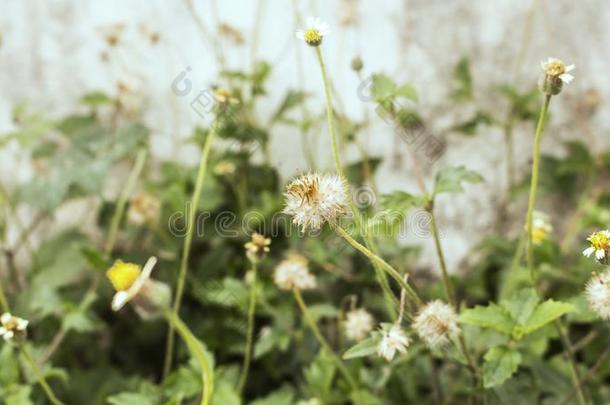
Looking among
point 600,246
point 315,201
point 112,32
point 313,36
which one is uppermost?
point 112,32

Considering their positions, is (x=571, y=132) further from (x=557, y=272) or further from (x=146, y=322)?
(x=146, y=322)

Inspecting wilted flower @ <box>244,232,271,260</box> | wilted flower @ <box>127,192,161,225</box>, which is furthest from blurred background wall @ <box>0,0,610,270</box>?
wilted flower @ <box>244,232,271,260</box>

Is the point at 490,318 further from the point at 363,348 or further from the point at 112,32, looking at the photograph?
the point at 112,32

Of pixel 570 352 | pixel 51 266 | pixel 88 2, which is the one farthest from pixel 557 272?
pixel 88 2

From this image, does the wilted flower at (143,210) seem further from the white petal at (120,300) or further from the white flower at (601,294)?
the white flower at (601,294)

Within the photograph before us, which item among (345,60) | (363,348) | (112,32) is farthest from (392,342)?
(112,32)

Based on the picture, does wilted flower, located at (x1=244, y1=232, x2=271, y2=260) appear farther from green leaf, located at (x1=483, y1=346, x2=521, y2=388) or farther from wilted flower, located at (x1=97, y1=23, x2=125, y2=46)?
wilted flower, located at (x1=97, y1=23, x2=125, y2=46)
